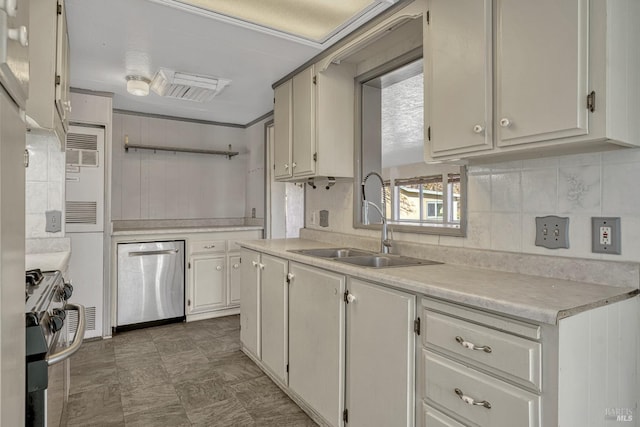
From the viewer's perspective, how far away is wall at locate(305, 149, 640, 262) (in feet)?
4.42

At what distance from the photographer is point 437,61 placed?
5.55ft

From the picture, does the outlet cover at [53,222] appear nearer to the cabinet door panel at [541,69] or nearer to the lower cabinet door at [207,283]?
the lower cabinet door at [207,283]

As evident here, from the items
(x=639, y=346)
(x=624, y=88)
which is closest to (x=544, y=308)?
(x=639, y=346)

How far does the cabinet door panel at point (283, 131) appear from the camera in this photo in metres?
3.02

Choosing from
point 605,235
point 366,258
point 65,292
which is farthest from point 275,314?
point 605,235

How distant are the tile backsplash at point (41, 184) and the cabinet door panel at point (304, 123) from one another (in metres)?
1.62

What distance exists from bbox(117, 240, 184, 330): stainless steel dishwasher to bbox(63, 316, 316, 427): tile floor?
0.26 m

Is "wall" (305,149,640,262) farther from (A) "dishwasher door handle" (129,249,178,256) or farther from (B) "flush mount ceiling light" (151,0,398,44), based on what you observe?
(A) "dishwasher door handle" (129,249,178,256)

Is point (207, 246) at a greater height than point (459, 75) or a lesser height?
lesser

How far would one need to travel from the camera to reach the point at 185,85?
3.22 meters

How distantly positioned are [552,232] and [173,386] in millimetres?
2417

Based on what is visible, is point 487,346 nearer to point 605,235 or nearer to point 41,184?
point 605,235

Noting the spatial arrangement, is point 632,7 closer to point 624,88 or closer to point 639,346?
point 624,88

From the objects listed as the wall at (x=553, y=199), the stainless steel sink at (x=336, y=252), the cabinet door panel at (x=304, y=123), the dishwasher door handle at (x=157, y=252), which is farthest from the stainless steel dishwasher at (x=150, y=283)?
the wall at (x=553, y=199)
